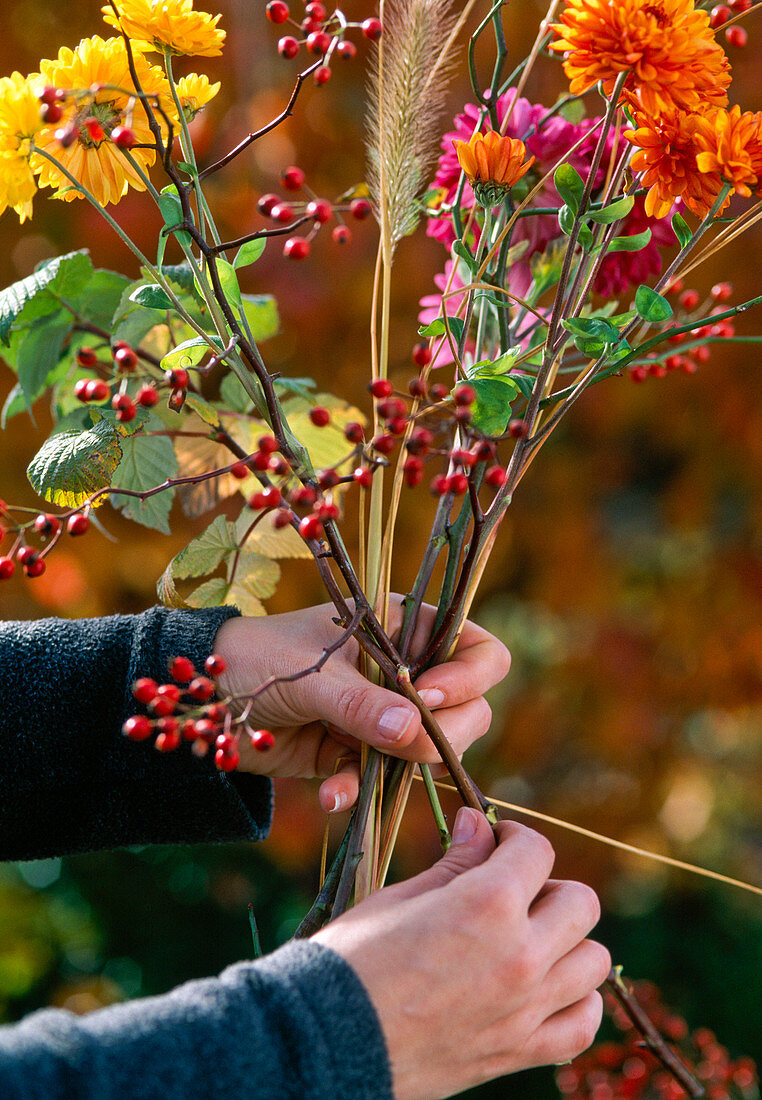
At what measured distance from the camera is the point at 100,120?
18.1 inches

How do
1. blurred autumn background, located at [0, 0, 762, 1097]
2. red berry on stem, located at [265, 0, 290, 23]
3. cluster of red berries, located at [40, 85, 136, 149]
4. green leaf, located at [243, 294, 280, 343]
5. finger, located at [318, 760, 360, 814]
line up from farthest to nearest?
blurred autumn background, located at [0, 0, 762, 1097] → green leaf, located at [243, 294, 280, 343] → finger, located at [318, 760, 360, 814] → red berry on stem, located at [265, 0, 290, 23] → cluster of red berries, located at [40, 85, 136, 149]

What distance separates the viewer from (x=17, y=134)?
0.43m

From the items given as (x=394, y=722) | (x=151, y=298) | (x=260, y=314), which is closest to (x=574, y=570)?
(x=260, y=314)

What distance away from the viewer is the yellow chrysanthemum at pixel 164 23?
1.45 feet

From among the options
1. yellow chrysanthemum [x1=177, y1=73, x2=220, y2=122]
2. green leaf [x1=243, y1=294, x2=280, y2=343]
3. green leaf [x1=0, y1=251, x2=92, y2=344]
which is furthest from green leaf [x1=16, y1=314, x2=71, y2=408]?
yellow chrysanthemum [x1=177, y1=73, x2=220, y2=122]

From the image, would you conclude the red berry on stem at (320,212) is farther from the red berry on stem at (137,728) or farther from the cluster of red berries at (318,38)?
the red berry on stem at (137,728)

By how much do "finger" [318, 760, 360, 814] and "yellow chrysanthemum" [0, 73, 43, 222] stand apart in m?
0.37

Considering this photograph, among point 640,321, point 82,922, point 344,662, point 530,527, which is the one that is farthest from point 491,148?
point 82,922

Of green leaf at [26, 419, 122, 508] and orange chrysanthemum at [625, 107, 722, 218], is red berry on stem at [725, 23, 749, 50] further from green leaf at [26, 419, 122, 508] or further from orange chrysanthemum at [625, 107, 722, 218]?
green leaf at [26, 419, 122, 508]

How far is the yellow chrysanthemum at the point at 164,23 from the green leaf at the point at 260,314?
9.5 inches

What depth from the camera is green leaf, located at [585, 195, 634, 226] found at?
448 mm

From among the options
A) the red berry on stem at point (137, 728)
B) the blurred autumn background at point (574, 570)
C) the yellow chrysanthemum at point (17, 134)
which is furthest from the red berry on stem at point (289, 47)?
the blurred autumn background at point (574, 570)

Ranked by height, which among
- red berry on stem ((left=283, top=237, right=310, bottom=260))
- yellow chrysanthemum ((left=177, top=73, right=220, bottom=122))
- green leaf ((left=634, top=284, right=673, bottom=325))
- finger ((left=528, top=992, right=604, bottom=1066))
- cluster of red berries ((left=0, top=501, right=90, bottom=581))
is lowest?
finger ((left=528, top=992, right=604, bottom=1066))

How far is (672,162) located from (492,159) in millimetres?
89
